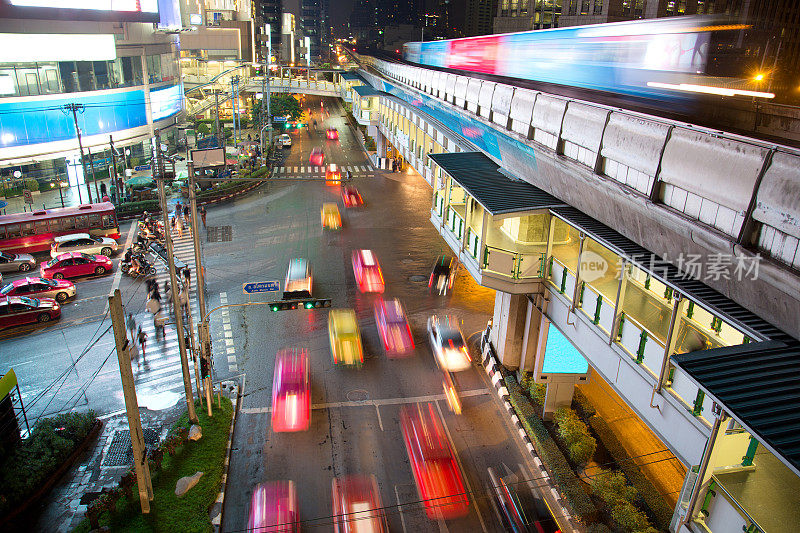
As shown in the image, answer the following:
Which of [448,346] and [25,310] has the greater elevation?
[25,310]

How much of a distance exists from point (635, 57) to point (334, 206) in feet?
94.1

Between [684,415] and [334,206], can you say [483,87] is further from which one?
[334,206]

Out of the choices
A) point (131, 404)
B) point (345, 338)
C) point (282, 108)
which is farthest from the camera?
point (282, 108)

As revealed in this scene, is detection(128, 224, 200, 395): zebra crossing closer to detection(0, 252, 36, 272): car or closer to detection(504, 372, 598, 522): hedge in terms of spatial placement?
detection(0, 252, 36, 272): car

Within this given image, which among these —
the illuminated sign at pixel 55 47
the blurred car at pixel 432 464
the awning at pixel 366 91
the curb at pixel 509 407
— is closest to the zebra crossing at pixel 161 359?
the blurred car at pixel 432 464

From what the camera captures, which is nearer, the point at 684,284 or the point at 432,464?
the point at 684,284

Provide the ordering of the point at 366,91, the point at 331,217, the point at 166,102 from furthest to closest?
the point at 166,102 → the point at 366,91 → the point at 331,217

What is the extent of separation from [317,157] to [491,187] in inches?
1918

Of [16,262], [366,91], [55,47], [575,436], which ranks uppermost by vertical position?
[55,47]

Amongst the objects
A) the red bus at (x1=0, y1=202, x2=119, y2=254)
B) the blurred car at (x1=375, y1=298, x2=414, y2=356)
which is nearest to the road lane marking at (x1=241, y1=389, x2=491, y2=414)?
the blurred car at (x1=375, y1=298, x2=414, y2=356)

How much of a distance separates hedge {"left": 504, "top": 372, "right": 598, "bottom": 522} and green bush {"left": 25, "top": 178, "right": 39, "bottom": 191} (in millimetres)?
45470

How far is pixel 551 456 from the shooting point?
17406mm

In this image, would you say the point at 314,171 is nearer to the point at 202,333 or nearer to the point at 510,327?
the point at 510,327

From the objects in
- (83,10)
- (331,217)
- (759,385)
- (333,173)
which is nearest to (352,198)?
(331,217)
